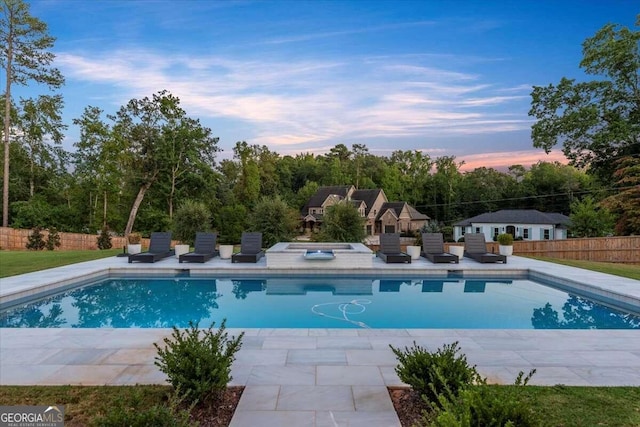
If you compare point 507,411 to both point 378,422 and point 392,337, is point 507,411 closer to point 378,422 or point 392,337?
point 378,422

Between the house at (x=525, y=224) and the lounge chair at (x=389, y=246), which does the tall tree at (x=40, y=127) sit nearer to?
the lounge chair at (x=389, y=246)

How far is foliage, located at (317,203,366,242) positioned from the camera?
53.0ft

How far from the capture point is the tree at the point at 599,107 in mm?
19750

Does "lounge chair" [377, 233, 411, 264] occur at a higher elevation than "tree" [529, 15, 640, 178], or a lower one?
lower

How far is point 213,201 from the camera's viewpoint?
29328 mm

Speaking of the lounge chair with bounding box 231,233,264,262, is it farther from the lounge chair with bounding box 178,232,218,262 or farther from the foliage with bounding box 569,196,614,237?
the foliage with bounding box 569,196,614,237

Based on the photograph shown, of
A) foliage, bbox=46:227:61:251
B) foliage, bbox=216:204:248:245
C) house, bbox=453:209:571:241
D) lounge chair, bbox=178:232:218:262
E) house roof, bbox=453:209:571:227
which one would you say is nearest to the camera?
lounge chair, bbox=178:232:218:262

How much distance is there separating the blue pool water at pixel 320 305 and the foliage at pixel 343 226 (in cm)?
525

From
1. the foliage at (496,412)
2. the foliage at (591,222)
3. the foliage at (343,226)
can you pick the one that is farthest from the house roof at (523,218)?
the foliage at (496,412)

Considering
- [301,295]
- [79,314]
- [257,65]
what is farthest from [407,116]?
[79,314]

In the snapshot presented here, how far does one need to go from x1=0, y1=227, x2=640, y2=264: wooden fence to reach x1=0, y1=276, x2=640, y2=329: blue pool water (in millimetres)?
7473

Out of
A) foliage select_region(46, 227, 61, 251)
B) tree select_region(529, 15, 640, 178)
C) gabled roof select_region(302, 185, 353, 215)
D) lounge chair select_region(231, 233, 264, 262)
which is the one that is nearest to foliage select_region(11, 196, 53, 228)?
foliage select_region(46, 227, 61, 251)

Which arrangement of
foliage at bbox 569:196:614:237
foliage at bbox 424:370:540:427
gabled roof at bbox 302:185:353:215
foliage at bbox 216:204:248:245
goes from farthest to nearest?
gabled roof at bbox 302:185:353:215 → foliage at bbox 216:204:248:245 → foliage at bbox 569:196:614:237 → foliage at bbox 424:370:540:427

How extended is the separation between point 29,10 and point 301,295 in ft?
82.0
